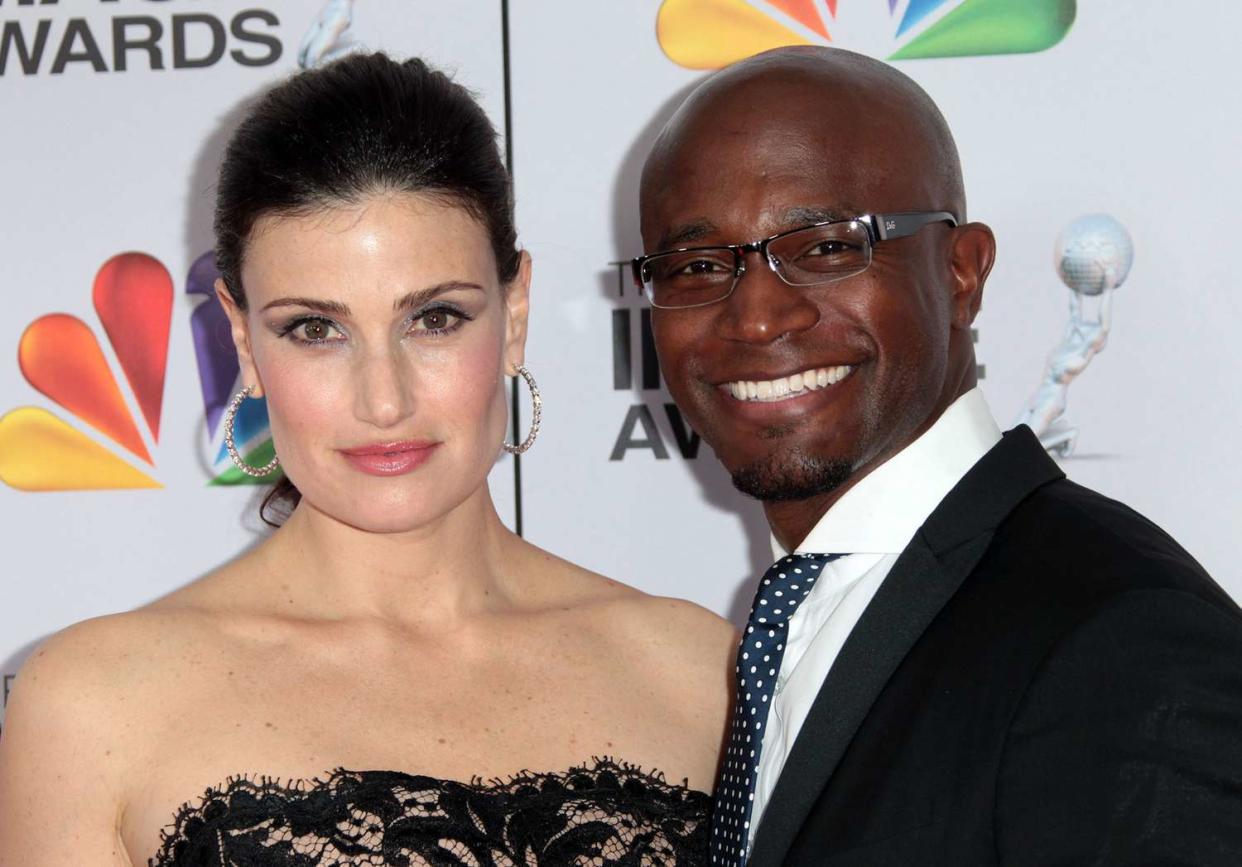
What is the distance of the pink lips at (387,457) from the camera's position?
6.72ft

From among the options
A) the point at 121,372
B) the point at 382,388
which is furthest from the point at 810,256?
the point at 121,372

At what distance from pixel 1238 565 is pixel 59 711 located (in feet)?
6.95

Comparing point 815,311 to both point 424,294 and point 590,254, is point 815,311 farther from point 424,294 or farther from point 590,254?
point 590,254

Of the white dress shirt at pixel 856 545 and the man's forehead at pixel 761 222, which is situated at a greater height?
the man's forehead at pixel 761 222

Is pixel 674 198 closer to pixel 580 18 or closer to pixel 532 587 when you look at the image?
pixel 532 587

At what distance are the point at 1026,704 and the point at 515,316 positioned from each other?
1.03 m

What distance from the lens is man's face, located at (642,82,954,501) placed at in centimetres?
189

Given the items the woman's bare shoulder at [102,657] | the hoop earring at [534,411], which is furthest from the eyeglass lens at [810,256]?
the woman's bare shoulder at [102,657]

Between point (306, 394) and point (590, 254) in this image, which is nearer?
point (306, 394)

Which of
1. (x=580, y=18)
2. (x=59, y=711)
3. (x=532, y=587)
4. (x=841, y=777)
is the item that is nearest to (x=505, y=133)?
(x=580, y=18)

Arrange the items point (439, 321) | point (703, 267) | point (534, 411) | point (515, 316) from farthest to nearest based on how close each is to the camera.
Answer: point (534, 411) → point (515, 316) → point (439, 321) → point (703, 267)

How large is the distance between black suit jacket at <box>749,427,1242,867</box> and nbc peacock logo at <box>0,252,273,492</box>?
5.72 ft

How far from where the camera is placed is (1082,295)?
2.92 metres

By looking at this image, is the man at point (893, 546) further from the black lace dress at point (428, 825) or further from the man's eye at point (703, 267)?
the black lace dress at point (428, 825)
